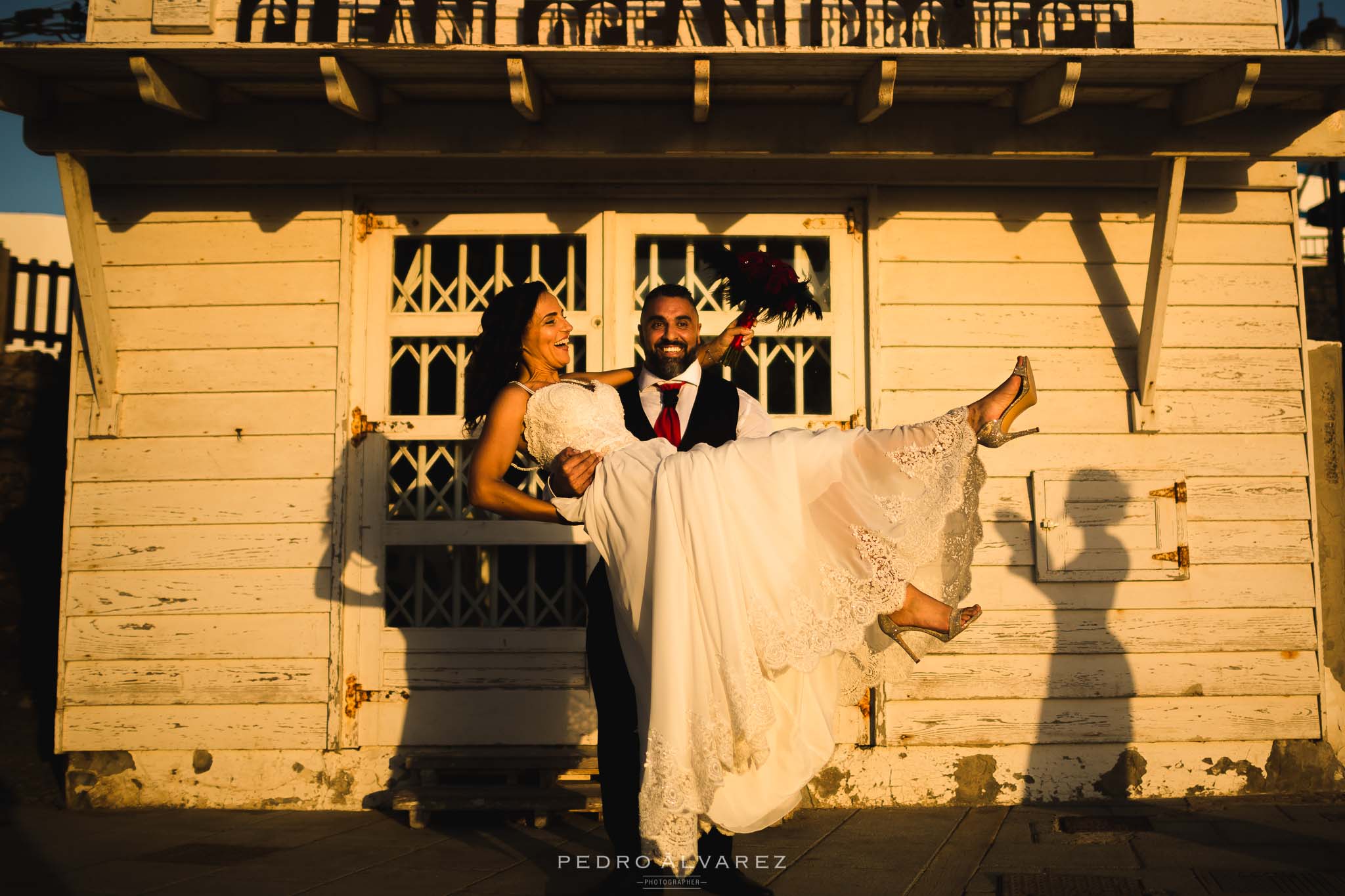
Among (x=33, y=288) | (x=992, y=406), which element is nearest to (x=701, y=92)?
(x=992, y=406)

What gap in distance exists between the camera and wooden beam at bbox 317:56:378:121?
14.3 ft

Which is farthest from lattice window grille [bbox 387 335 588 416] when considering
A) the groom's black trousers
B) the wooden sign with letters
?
the groom's black trousers

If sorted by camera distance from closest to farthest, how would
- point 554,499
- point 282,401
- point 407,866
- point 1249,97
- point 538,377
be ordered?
point 554,499
point 538,377
point 407,866
point 1249,97
point 282,401

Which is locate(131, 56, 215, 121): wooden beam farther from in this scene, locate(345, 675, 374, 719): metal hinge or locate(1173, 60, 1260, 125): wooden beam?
locate(1173, 60, 1260, 125): wooden beam

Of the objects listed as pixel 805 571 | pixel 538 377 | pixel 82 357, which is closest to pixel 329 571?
pixel 82 357

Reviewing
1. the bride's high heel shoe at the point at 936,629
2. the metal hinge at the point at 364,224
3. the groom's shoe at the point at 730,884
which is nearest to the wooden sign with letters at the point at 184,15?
the metal hinge at the point at 364,224

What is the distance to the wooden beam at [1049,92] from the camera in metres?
4.34

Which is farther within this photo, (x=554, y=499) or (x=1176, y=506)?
(x=1176, y=506)

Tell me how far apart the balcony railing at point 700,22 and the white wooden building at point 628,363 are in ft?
0.09

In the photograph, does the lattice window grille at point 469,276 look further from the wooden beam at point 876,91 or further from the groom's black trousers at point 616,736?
the groom's black trousers at point 616,736

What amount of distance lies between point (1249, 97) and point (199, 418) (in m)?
5.03

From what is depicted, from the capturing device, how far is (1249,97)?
4492mm

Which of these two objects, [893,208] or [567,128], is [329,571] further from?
[893,208]

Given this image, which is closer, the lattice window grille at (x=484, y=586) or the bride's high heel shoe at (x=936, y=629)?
the bride's high heel shoe at (x=936, y=629)
